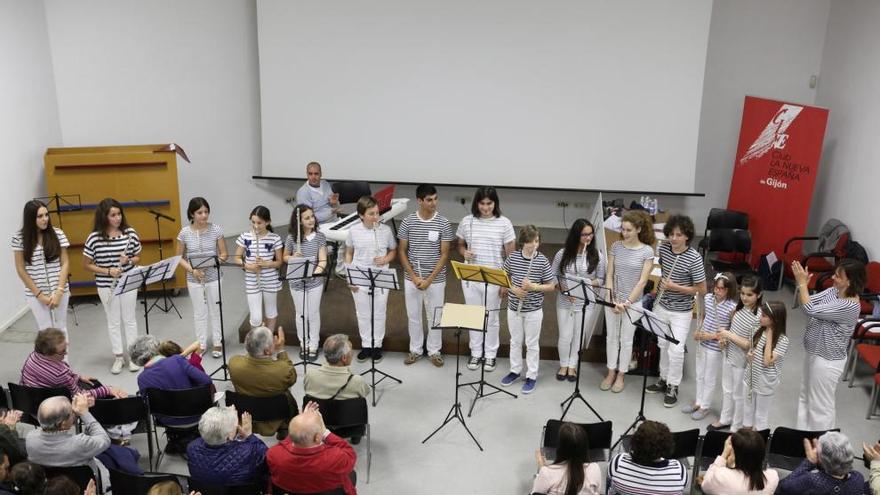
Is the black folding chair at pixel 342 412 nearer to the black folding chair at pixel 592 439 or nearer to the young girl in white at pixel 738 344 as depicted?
the black folding chair at pixel 592 439

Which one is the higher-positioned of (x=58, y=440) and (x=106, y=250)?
(x=106, y=250)

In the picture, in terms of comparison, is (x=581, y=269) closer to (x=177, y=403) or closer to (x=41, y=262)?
(x=177, y=403)

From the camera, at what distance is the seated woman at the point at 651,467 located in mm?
3900

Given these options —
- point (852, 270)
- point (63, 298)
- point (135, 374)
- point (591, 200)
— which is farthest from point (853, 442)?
point (63, 298)

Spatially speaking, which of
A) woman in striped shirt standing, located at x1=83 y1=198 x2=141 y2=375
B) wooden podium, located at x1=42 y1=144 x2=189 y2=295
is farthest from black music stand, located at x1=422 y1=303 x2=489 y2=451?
wooden podium, located at x1=42 y1=144 x2=189 y2=295

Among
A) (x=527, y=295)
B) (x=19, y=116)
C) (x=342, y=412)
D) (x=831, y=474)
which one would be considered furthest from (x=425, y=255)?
(x=19, y=116)

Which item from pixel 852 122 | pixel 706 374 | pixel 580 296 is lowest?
pixel 706 374

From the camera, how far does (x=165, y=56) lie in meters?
9.88

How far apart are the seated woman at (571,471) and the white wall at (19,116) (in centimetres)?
667

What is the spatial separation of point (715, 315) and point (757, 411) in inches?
31.0

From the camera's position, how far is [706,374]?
6055 mm

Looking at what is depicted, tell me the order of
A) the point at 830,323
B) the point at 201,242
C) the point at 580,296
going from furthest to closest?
the point at 201,242 < the point at 580,296 < the point at 830,323

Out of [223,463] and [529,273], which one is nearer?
[223,463]

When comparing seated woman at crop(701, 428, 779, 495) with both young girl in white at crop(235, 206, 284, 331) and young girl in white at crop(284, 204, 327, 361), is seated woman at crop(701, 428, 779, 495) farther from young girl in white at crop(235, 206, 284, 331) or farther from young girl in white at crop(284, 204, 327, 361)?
young girl in white at crop(235, 206, 284, 331)
